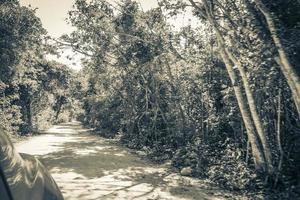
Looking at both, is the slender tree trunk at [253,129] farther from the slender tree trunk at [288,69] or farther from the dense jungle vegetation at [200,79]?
the slender tree trunk at [288,69]

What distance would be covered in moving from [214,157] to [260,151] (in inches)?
111

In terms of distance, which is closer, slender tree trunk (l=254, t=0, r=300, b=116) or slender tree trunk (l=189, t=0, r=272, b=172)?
slender tree trunk (l=254, t=0, r=300, b=116)

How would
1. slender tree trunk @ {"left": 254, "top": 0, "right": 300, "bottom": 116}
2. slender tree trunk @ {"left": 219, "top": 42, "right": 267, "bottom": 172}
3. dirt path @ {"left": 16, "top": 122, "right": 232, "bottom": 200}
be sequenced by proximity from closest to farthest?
slender tree trunk @ {"left": 254, "top": 0, "right": 300, "bottom": 116}
dirt path @ {"left": 16, "top": 122, "right": 232, "bottom": 200}
slender tree trunk @ {"left": 219, "top": 42, "right": 267, "bottom": 172}

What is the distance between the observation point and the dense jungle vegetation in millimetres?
8312

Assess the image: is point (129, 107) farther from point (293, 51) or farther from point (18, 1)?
point (293, 51)

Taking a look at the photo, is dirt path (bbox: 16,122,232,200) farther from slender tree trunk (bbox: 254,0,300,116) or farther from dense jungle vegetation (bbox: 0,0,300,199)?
slender tree trunk (bbox: 254,0,300,116)

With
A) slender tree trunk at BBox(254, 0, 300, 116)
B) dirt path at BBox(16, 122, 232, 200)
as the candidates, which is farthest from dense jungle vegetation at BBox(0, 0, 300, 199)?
dirt path at BBox(16, 122, 232, 200)

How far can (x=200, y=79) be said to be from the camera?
13516mm

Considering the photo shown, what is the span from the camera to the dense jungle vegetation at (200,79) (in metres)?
8.31

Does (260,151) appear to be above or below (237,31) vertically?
below

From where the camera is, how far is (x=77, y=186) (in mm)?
8047

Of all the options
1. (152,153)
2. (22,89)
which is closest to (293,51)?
(152,153)

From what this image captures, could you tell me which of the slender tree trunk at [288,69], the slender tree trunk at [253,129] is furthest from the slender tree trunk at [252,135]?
the slender tree trunk at [288,69]

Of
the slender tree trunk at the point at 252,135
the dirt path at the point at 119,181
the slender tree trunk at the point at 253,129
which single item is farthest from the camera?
the slender tree trunk at the point at 252,135
